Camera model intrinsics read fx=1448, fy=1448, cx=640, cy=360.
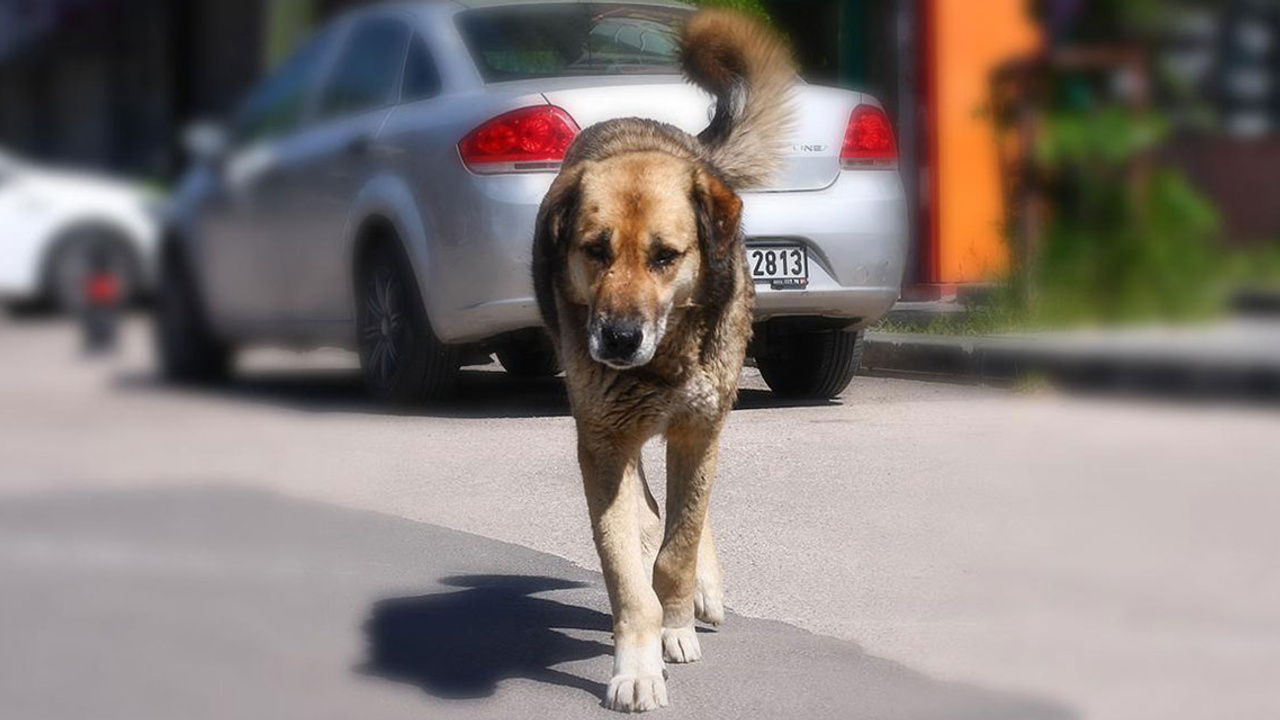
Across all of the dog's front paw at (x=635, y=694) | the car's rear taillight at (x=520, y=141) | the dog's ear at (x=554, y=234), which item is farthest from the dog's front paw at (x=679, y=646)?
the car's rear taillight at (x=520, y=141)

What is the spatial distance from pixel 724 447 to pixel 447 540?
3.36 feet

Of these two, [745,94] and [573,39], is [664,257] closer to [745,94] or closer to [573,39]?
[573,39]

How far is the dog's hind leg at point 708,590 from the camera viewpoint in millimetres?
3379

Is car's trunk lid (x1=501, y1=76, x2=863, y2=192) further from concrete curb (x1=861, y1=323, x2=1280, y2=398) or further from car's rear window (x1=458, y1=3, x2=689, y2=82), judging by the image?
concrete curb (x1=861, y1=323, x2=1280, y2=398)

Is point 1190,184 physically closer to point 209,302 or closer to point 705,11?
point 209,302

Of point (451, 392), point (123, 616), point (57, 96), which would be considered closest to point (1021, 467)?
point (451, 392)

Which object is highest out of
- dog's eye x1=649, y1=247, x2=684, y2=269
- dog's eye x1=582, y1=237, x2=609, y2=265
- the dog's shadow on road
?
dog's eye x1=582, y1=237, x2=609, y2=265

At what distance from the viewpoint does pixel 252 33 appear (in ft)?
6.37

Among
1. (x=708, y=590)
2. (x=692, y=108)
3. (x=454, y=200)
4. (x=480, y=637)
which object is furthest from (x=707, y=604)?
(x=454, y=200)

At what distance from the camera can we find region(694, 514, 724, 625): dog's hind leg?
338 cm

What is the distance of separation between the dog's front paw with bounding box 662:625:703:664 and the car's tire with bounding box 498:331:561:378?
5.23 feet

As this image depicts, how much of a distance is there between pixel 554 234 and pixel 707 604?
95 cm

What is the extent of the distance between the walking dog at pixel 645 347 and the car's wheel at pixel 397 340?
1.64 feet

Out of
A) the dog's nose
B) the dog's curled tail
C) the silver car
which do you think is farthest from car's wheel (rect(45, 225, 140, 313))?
the dog's curled tail
